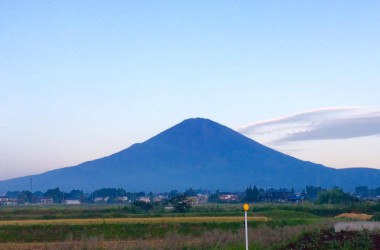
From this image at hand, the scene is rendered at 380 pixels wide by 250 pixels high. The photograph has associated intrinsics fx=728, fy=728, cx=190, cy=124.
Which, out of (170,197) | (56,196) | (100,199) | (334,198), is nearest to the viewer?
(334,198)

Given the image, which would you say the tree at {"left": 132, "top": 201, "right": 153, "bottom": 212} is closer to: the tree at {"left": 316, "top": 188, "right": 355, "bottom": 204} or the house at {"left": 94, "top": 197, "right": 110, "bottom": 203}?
the tree at {"left": 316, "top": 188, "right": 355, "bottom": 204}

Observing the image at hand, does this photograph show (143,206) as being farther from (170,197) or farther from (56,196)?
(56,196)

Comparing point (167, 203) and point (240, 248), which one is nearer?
point (240, 248)

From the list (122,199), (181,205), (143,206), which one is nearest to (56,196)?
(122,199)

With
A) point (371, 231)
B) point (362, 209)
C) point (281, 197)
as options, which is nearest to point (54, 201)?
point (281, 197)

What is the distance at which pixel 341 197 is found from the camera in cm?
9244

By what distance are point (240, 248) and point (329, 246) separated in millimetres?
3253

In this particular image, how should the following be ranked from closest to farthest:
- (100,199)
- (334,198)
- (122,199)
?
(334,198)
(122,199)
(100,199)

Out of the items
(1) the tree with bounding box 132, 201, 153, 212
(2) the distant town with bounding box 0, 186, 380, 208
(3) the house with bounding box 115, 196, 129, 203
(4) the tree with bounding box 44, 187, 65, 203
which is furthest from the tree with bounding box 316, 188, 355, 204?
(4) the tree with bounding box 44, 187, 65, 203

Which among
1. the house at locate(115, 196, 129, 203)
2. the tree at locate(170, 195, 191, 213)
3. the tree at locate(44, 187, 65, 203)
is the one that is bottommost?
the tree at locate(170, 195, 191, 213)

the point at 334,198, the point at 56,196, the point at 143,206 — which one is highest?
the point at 56,196

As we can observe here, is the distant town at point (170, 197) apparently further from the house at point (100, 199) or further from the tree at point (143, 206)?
the tree at point (143, 206)

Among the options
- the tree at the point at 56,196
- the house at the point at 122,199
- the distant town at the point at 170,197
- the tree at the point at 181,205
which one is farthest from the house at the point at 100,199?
the tree at the point at 181,205

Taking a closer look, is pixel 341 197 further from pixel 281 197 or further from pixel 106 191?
pixel 106 191
